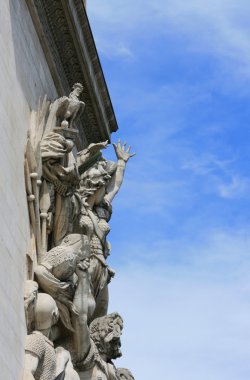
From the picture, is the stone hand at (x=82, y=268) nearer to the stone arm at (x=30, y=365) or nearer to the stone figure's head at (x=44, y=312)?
the stone figure's head at (x=44, y=312)

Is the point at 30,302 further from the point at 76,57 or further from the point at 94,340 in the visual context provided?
the point at 76,57

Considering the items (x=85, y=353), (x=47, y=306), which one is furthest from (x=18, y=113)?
(x=85, y=353)

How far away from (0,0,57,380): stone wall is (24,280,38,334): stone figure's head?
0.09 metres

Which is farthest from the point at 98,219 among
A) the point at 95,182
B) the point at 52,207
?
the point at 52,207

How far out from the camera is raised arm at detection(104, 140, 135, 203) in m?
18.0

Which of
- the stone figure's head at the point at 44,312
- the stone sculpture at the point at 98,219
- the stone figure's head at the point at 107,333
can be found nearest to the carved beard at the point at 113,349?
the stone figure's head at the point at 107,333

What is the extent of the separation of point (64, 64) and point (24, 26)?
2073mm

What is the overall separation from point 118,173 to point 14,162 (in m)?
4.71

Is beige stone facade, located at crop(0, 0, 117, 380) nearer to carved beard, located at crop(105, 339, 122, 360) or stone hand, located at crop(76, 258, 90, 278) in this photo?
stone hand, located at crop(76, 258, 90, 278)

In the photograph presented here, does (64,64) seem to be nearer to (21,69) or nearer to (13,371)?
(21,69)

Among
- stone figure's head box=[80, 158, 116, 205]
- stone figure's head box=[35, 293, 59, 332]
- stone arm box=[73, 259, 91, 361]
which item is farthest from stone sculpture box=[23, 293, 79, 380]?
stone figure's head box=[80, 158, 116, 205]

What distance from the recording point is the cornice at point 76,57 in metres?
16.1

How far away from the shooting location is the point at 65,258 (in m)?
14.3

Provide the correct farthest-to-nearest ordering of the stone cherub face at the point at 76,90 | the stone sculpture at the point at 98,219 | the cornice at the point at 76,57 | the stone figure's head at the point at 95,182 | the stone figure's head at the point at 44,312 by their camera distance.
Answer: the stone figure's head at the point at 95,182 < the stone sculpture at the point at 98,219 < the cornice at the point at 76,57 < the stone cherub face at the point at 76,90 < the stone figure's head at the point at 44,312
